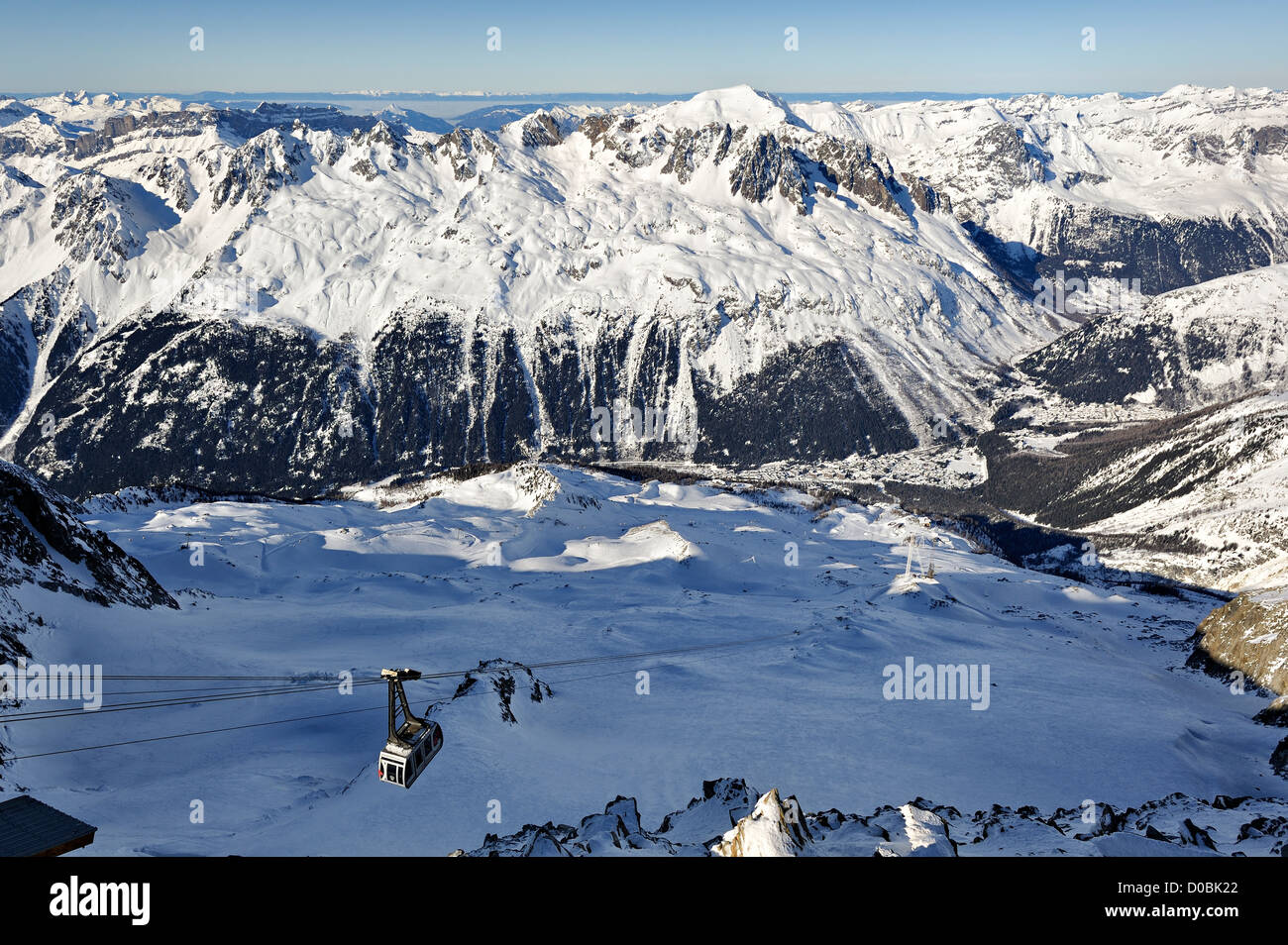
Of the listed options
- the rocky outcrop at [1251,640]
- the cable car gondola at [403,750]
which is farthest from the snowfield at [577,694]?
the cable car gondola at [403,750]

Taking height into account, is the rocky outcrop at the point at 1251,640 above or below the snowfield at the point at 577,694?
below

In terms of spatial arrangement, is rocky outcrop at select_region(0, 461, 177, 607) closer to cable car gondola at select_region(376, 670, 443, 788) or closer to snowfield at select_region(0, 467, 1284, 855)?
snowfield at select_region(0, 467, 1284, 855)

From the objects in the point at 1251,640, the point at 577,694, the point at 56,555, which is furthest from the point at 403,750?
the point at 1251,640

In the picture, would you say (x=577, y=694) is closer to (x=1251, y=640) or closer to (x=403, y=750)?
(x=403, y=750)

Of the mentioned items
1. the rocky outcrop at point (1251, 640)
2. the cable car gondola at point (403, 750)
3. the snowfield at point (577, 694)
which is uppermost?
the cable car gondola at point (403, 750)

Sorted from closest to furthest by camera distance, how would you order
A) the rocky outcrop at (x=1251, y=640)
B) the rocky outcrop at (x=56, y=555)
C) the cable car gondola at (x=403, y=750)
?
the cable car gondola at (x=403, y=750) → the rocky outcrop at (x=56, y=555) → the rocky outcrop at (x=1251, y=640)

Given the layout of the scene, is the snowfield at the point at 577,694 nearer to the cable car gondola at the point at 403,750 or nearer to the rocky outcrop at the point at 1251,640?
the rocky outcrop at the point at 1251,640

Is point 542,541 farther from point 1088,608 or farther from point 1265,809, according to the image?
point 1265,809
